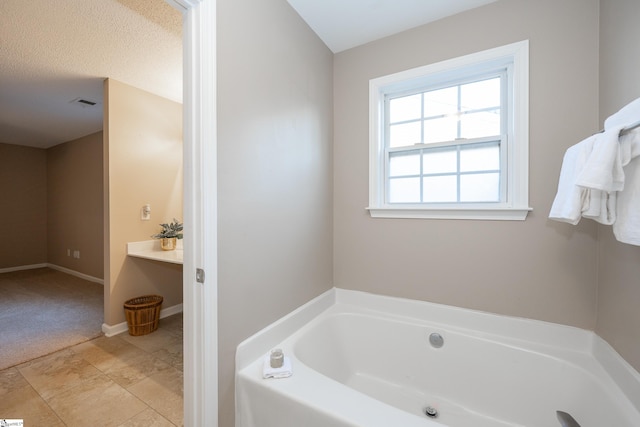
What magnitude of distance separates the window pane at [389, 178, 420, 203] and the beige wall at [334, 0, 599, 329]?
7.2 inches

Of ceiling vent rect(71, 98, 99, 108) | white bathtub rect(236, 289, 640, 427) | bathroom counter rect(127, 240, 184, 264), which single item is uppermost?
ceiling vent rect(71, 98, 99, 108)

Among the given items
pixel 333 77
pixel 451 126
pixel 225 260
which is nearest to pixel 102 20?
pixel 333 77

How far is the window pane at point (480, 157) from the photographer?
Result: 1.60 meters

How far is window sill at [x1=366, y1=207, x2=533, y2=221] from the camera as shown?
57.6 inches

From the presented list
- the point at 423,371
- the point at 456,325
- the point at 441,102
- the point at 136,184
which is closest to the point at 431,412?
the point at 423,371

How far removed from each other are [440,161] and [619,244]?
931 millimetres

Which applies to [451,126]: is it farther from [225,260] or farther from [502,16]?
[225,260]

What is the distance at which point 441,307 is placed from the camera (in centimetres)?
167

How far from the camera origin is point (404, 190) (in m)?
1.87

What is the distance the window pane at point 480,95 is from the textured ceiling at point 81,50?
200 cm

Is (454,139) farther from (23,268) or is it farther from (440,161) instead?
(23,268)

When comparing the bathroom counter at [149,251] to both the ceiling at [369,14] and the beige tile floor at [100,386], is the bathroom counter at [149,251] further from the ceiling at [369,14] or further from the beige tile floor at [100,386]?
the ceiling at [369,14]

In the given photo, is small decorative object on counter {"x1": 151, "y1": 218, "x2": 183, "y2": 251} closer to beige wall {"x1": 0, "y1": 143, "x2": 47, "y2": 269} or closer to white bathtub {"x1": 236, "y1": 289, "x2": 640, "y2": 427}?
white bathtub {"x1": 236, "y1": 289, "x2": 640, "y2": 427}

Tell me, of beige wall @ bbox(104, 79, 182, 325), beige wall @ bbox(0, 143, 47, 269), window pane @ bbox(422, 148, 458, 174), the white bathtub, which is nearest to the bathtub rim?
the white bathtub
